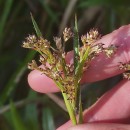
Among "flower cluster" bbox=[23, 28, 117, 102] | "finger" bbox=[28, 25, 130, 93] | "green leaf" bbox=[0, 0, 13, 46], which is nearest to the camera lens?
"flower cluster" bbox=[23, 28, 117, 102]

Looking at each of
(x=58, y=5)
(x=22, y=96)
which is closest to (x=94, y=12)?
(x=58, y=5)

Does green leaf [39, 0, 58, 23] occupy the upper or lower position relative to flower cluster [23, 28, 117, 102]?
upper

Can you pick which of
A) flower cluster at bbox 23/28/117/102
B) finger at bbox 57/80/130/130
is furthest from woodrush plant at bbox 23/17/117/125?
finger at bbox 57/80/130/130

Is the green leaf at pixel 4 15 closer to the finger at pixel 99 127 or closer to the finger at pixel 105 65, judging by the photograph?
the finger at pixel 105 65

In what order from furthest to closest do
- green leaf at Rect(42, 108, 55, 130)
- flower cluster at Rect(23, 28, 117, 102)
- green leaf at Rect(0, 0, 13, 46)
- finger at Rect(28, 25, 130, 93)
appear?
green leaf at Rect(0, 0, 13, 46)
green leaf at Rect(42, 108, 55, 130)
finger at Rect(28, 25, 130, 93)
flower cluster at Rect(23, 28, 117, 102)

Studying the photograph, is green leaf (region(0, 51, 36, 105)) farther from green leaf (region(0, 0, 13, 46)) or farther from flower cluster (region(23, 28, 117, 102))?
flower cluster (region(23, 28, 117, 102))

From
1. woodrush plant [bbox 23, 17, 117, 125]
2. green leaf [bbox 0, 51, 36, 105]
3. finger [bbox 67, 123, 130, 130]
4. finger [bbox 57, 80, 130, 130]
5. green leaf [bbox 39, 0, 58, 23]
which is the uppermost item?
green leaf [bbox 39, 0, 58, 23]

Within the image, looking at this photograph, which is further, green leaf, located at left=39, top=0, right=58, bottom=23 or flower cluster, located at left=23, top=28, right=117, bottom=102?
green leaf, located at left=39, top=0, right=58, bottom=23
